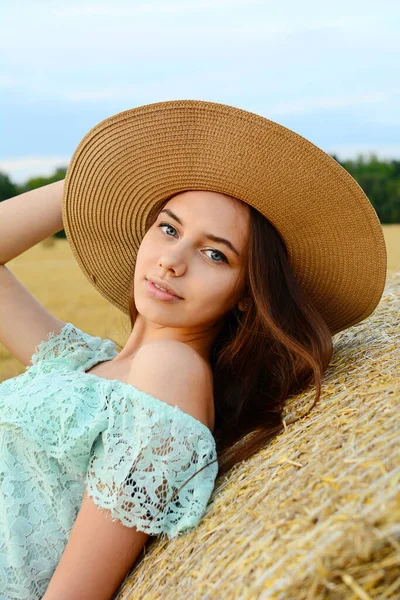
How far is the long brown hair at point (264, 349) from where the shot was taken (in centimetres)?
226

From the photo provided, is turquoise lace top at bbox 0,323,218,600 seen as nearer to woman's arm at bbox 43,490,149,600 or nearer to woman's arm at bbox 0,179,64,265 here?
woman's arm at bbox 43,490,149,600

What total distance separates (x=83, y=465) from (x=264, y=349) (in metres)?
0.72

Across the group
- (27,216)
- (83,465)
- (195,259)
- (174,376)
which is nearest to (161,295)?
(195,259)

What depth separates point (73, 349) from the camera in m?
2.76

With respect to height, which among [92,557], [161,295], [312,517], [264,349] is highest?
[161,295]

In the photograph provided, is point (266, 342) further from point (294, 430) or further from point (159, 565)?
point (159, 565)

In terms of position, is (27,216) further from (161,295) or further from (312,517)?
(312,517)

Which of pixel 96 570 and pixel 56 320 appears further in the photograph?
pixel 56 320

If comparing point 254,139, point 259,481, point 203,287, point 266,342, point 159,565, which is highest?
point 254,139

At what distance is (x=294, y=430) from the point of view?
6.61 ft

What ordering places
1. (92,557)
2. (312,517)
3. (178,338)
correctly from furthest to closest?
1. (178,338)
2. (92,557)
3. (312,517)

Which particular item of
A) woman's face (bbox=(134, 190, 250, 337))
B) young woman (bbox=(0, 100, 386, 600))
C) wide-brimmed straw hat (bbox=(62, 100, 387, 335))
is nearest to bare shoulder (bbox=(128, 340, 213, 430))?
young woman (bbox=(0, 100, 386, 600))

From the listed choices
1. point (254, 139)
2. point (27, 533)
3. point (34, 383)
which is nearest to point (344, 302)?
point (254, 139)

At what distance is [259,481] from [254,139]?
0.94 m
